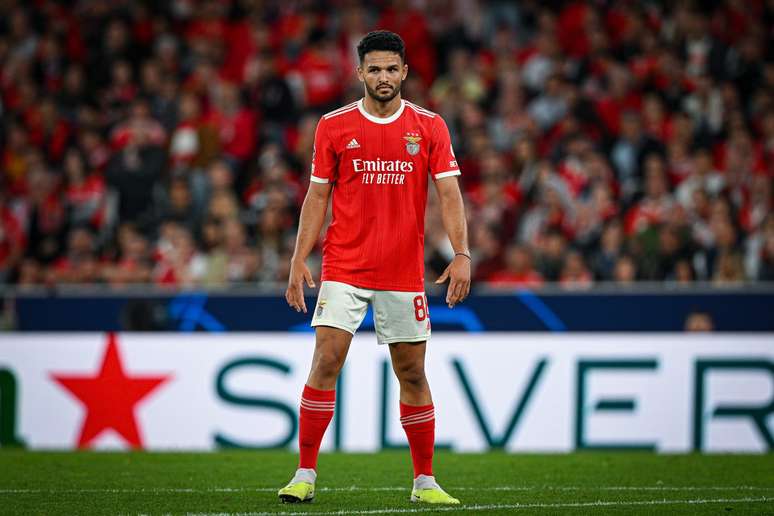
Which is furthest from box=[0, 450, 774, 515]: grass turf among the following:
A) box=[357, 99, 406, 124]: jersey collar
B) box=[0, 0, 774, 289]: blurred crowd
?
box=[0, 0, 774, 289]: blurred crowd

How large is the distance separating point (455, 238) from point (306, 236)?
74 cm

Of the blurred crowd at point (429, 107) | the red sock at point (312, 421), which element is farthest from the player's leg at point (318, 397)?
the blurred crowd at point (429, 107)

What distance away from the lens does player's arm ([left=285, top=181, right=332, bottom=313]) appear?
250 inches

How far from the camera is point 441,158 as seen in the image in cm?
643

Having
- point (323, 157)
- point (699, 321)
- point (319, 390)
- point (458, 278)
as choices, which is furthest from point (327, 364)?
point (699, 321)

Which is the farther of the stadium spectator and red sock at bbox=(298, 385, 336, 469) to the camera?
the stadium spectator

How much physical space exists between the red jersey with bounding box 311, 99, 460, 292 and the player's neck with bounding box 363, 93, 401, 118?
0.08 ft

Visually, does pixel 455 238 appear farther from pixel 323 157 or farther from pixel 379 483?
pixel 379 483

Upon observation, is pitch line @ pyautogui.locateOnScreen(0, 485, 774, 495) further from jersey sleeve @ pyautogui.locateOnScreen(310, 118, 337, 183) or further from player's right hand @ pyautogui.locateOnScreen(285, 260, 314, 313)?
jersey sleeve @ pyautogui.locateOnScreen(310, 118, 337, 183)

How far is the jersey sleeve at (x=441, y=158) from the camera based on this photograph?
6422mm

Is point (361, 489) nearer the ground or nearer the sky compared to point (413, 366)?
nearer the ground

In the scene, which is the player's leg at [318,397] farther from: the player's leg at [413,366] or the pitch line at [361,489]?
the pitch line at [361,489]

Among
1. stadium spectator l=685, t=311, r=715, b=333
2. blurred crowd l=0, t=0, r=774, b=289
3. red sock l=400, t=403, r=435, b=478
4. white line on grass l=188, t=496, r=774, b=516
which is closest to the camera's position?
white line on grass l=188, t=496, r=774, b=516

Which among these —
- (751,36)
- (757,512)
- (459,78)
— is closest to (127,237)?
(459,78)
